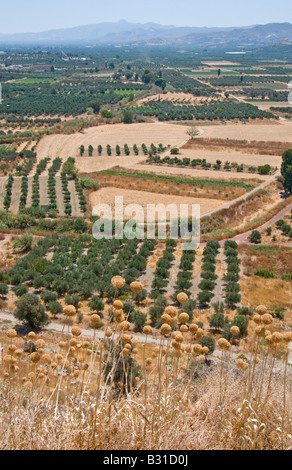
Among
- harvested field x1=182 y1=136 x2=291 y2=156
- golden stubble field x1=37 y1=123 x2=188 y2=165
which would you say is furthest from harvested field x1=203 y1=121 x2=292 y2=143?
golden stubble field x1=37 y1=123 x2=188 y2=165

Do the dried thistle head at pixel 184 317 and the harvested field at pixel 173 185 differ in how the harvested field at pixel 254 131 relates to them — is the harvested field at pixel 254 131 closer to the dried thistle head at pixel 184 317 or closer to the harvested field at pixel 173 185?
the harvested field at pixel 173 185

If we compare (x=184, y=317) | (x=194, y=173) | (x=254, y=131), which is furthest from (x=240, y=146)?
(x=184, y=317)

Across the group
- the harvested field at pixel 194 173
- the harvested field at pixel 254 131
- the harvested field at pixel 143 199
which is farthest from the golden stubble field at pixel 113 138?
the harvested field at pixel 143 199

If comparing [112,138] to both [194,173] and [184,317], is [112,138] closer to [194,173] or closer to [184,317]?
[194,173]

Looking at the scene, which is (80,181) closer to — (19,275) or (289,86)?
(19,275)

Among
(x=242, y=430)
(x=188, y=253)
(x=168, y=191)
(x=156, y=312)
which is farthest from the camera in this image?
(x=168, y=191)
